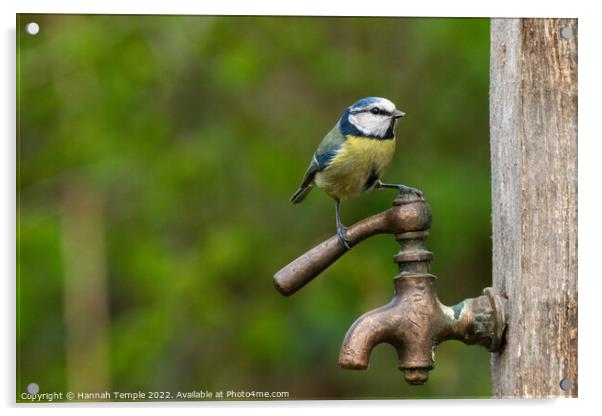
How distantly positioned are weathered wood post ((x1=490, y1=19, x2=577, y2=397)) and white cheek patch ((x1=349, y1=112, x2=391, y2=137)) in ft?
1.37

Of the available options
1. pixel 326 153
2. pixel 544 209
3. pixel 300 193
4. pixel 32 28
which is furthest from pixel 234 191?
pixel 544 209

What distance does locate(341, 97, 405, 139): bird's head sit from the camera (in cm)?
153

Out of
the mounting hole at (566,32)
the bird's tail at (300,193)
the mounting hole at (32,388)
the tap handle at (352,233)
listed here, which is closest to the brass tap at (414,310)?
the tap handle at (352,233)

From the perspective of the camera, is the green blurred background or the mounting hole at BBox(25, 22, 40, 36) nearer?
the mounting hole at BBox(25, 22, 40, 36)

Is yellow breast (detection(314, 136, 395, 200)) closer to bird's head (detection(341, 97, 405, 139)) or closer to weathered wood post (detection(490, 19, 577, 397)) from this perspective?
bird's head (detection(341, 97, 405, 139))

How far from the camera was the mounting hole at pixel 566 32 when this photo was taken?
116 centimetres

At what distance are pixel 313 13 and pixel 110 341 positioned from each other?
105 centimetres

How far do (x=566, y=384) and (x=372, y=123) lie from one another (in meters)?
0.59

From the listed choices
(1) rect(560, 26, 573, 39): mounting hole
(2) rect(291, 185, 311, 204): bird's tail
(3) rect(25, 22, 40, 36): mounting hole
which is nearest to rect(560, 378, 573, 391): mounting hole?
(1) rect(560, 26, 573, 39): mounting hole

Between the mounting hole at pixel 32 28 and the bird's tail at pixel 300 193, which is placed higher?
the mounting hole at pixel 32 28

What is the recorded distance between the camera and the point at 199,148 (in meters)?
2.30

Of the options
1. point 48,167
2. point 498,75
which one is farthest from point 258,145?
point 498,75

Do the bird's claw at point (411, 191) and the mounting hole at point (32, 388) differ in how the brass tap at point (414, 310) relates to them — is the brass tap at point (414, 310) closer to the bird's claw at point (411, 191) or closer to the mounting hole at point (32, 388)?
the bird's claw at point (411, 191)
